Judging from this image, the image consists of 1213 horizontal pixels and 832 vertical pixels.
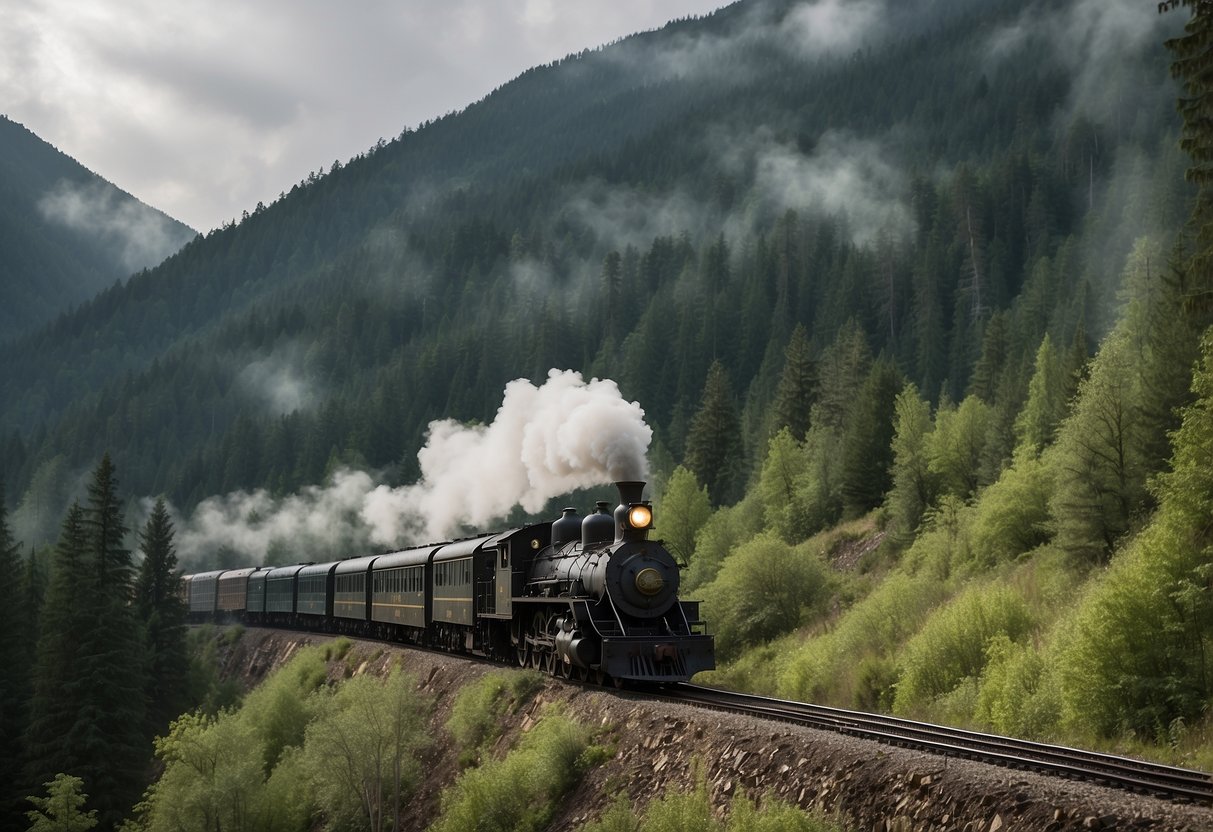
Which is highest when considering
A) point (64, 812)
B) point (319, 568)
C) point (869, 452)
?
point (869, 452)

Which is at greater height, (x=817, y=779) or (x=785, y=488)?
(x=785, y=488)

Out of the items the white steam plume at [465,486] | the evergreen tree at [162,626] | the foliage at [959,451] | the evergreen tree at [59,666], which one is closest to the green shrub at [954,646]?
the white steam plume at [465,486]

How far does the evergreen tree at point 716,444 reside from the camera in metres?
79.2

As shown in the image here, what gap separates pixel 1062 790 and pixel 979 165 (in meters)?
150

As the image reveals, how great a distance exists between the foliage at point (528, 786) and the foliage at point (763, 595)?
19.7 meters

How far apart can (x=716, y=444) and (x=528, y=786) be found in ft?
194

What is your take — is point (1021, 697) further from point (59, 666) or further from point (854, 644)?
point (59, 666)

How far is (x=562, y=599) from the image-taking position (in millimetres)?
26359

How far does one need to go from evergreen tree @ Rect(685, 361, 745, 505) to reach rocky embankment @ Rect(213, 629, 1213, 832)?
52.5m

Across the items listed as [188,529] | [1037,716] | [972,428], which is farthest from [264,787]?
[188,529]

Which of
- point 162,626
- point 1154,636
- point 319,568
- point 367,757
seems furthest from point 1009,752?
point 162,626

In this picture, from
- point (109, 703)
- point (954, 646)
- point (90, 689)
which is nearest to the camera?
point (954, 646)

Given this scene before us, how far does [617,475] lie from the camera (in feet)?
95.2

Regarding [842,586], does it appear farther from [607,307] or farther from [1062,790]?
[607,307]
